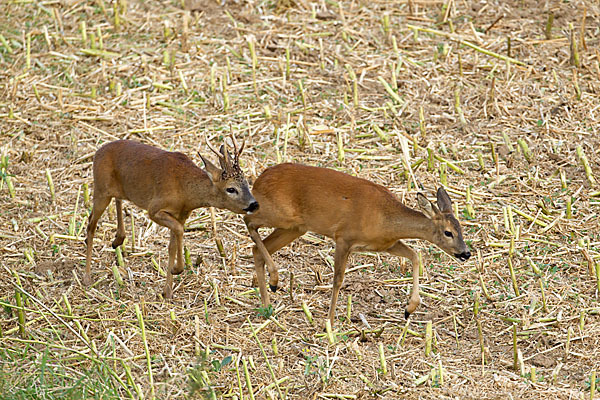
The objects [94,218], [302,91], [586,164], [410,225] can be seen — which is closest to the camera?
[410,225]

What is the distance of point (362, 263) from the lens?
30.7 ft

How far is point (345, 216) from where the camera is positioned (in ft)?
27.4

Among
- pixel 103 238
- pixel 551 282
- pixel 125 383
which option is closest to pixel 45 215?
pixel 103 238

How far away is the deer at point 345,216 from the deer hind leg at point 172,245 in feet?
2.17

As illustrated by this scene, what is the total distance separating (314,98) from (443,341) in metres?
4.61

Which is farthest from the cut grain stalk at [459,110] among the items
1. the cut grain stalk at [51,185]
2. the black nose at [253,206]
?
the cut grain stalk at [51,185]

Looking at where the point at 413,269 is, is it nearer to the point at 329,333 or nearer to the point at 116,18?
the point at 329,333

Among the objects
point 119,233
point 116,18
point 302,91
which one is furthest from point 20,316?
point 116,18

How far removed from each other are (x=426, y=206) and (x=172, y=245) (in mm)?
2293

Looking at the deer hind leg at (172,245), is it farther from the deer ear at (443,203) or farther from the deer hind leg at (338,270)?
the deer ear at (443,203)

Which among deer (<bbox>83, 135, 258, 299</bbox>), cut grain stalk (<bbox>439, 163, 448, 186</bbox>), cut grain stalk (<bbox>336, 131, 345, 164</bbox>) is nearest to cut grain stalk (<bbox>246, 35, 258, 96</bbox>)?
cut grain stalk (<bbox>336, 131, 345, 164</bbox>)

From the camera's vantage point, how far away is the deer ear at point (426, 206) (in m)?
8.39

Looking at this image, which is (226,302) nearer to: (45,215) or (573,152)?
(45,215)

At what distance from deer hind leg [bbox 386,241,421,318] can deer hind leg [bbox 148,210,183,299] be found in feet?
6.08
